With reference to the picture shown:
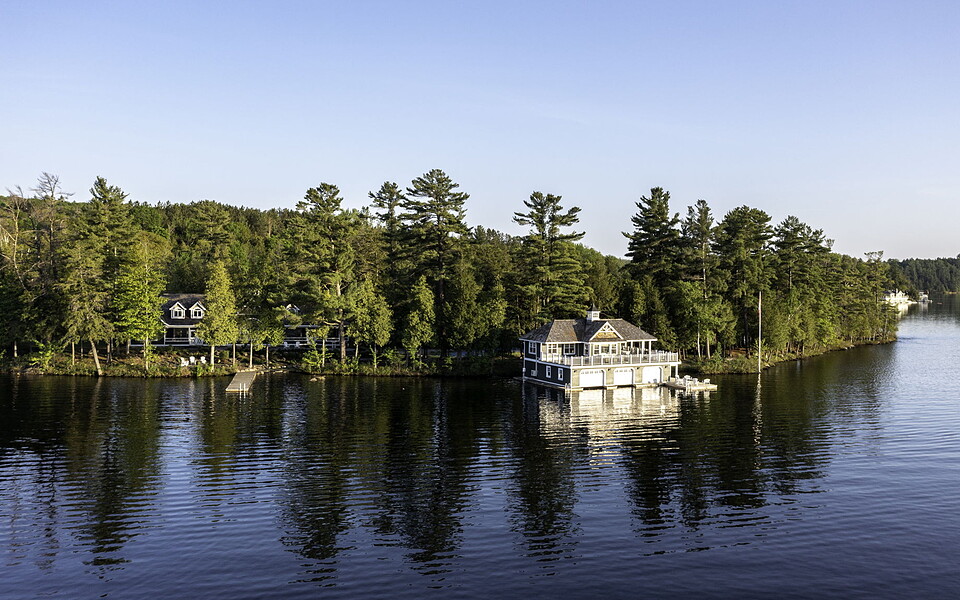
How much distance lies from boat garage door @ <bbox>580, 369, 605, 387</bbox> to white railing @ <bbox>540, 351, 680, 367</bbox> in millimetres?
749

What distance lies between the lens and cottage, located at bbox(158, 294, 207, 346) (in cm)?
7631

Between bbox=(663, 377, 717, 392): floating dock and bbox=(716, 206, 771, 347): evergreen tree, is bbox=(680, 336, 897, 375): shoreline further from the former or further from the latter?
bbox=(663, 377, 717, 392): floating dock

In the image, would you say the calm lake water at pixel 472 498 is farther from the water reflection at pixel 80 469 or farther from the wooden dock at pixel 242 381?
the wooden dock at pixel 242 381

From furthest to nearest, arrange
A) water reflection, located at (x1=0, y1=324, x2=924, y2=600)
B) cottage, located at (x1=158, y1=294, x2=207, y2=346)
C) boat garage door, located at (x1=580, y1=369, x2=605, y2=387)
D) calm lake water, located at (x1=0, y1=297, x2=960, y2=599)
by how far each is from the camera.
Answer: cottage, located at (x1=158, y1=294, x2=207, y2=346) → boat garage door, located at (x1=580, y1=369, x2=605, y2=387) → water reflection, located at (x1=0, y1=324, x2=924, y2=600) → calm lake water, located at (x1=0, y1=297, x2=960, y2=599)

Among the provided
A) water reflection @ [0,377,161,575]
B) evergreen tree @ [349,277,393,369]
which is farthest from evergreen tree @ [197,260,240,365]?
evergreen tree @ [349,277,393,369]

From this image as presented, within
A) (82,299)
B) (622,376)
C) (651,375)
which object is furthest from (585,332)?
(82,299)

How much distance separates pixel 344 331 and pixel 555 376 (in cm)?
2349

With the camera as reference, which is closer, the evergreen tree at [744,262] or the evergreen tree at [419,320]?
the evergreen tree at [419,320]

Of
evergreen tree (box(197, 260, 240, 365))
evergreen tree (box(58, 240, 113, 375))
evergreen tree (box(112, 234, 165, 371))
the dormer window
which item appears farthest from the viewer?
the dormer window

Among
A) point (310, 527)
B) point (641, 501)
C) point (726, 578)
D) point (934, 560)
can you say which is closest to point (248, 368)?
point (310, 527)

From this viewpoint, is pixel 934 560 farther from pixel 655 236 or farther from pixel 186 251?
pixel 186 251

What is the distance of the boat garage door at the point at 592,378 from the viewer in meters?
57.8

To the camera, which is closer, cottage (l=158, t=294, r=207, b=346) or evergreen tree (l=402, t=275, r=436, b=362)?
evergreen tree (l=402, t=275, r=436, b=362)

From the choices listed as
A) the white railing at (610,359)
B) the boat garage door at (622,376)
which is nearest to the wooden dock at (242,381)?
the white railing at (610,359)
